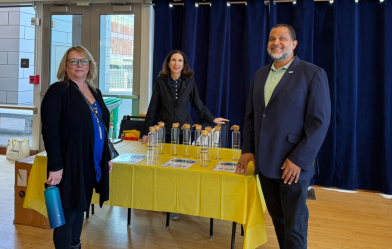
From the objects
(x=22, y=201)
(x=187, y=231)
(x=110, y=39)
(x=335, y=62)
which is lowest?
(x=187, y=231)

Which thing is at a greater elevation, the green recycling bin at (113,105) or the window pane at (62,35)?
the window pane at (62,35)

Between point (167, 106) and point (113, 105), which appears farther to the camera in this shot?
point (113, 105)

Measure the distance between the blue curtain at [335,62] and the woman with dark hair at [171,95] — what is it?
1.28 metres

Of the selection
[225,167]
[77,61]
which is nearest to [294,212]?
[225,167]

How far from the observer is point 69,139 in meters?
2.13

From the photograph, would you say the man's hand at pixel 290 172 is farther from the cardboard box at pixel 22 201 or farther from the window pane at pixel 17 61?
the window pane at pixel 17 61

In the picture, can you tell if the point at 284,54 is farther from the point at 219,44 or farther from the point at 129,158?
the point at 219,44

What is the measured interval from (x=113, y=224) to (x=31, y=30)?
4224 mm

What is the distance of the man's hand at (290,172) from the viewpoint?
6.86 feet

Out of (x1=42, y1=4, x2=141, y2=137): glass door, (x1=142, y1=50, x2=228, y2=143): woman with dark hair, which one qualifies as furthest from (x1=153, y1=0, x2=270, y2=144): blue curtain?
(x1=142, y1=50, x2=228, y2=143): woman with dark hair

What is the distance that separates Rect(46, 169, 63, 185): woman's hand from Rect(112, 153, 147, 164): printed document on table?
67 centimetres

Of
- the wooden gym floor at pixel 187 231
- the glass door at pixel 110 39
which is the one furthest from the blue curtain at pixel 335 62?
the glass door at pixel 110 39

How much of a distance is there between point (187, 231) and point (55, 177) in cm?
145

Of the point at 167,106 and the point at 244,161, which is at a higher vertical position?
the point at 167,106
